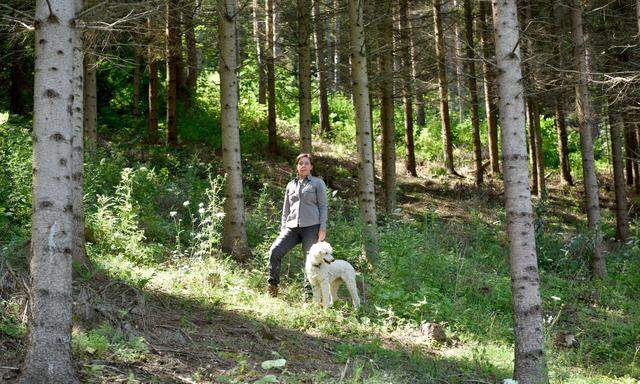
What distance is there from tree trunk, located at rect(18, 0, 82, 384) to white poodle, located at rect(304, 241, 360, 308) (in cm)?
395

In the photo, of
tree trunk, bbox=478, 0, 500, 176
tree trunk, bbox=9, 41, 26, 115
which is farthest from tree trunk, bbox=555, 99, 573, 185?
tree trunk, bbox=9, 41, 26, 115

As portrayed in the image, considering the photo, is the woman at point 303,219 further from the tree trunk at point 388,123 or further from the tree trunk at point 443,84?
the tree trunk at point 443,84

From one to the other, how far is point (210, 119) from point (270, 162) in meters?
3.09

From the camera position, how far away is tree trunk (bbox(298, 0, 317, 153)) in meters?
15.0

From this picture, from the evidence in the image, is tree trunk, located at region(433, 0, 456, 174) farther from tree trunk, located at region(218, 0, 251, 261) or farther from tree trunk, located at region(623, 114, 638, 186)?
tree trunk, located at region(218, 0, 251, 261)

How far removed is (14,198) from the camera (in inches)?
361

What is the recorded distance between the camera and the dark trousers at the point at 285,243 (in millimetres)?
8383

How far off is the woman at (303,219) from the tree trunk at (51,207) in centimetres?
425

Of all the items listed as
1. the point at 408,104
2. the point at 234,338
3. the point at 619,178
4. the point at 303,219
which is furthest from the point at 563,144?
the point at 234,338

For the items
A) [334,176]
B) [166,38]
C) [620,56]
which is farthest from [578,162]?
[166,38]

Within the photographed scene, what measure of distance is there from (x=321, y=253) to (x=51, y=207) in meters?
4.10

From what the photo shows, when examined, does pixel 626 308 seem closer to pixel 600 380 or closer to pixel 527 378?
pixel 600 380

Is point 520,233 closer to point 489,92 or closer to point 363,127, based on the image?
point 363,127

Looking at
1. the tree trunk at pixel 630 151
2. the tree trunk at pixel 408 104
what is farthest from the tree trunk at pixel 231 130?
the tree trunk at pixel 630 151
